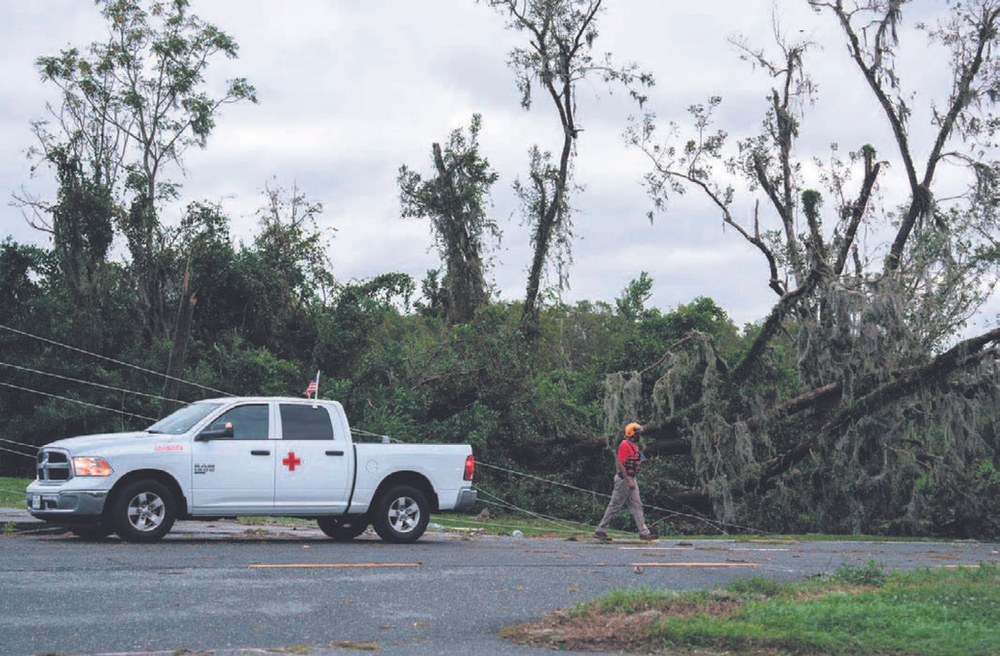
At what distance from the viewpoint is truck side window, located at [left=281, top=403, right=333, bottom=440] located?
15078 mm

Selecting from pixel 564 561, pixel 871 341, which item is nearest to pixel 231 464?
pixel 564 561

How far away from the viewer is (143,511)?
13930 millimetres

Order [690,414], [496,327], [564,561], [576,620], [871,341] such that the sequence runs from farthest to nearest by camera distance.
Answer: [496,327] < [690,414] < [871,341] < [564,561] < [576,620]

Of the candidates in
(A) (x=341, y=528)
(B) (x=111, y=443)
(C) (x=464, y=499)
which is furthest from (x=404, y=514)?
(B) (x=111, y=443)

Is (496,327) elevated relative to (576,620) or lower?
elevated

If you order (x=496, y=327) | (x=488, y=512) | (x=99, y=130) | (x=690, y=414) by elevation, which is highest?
(x=99, y=130)

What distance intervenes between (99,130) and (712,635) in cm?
4265

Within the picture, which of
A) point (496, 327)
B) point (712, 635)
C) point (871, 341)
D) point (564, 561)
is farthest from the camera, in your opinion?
point (496, 327)

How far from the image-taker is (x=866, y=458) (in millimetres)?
26328

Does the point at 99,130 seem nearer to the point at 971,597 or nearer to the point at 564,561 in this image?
the point at 564,561

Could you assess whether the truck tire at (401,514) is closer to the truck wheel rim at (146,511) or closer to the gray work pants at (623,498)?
the truck wheel rim at (146,511)

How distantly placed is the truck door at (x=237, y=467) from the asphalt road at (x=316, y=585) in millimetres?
558

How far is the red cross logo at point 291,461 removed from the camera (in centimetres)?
1484

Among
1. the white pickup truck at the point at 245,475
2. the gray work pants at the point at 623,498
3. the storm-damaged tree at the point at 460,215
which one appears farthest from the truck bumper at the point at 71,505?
the storm-damaged tree at the point at 460,215
